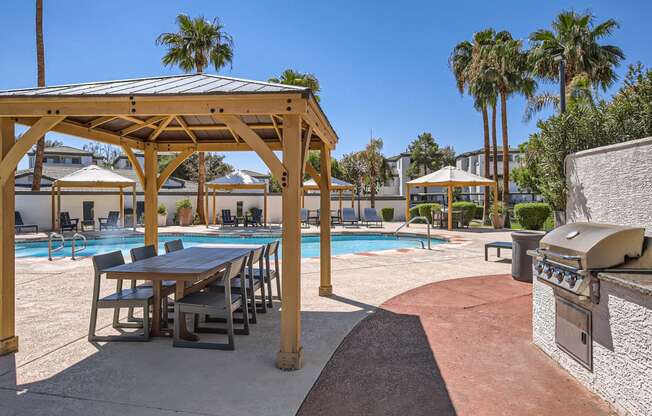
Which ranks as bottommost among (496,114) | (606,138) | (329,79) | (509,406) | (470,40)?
(509,406)

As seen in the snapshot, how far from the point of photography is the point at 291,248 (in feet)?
11.8

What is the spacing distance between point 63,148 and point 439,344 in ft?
153

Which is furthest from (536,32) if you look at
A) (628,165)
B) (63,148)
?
(63,148)

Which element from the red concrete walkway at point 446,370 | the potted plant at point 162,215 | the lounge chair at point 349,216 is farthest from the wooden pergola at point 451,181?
the potted plant at point 162,215

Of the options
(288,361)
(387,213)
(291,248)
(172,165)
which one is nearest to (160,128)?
(172,165)

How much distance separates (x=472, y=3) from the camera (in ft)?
42.4

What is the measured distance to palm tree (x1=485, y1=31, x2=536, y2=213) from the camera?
17.5 m

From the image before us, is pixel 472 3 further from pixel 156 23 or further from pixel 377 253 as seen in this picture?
pixel 156 23

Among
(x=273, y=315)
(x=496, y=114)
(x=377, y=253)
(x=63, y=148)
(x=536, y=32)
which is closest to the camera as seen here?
(x=273, y=315)

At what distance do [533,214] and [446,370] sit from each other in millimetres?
14612

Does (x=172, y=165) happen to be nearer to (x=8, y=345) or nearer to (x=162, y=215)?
(x=8, y=345)

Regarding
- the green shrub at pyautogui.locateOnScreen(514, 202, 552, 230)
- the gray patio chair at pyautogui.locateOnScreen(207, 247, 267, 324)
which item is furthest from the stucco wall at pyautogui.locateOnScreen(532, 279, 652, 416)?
the green shrub at pyautogui.locateOnScreen(514, 202, 552, 230)

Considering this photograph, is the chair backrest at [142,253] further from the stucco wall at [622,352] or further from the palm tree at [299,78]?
the palm tree at [299,78]

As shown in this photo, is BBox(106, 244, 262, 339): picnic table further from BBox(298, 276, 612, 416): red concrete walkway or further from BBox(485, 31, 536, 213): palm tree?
BBox(485, 31, 536, 213): palm tree
